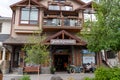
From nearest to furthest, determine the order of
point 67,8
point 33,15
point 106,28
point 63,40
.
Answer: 1. point 106,28
2. point 63,40
3. point 33,15
4. point 67,8

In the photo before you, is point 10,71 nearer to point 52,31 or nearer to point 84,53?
point 52,31

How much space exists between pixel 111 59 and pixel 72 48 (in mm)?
7015

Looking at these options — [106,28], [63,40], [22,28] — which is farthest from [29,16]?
[106,28]

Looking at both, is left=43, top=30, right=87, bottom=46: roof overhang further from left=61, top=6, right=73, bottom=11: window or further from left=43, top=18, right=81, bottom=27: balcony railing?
left=61, top=6, right=73, bottom=11: window

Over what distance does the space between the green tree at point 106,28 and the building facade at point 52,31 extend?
8072 mm

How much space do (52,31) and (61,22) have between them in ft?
6.43

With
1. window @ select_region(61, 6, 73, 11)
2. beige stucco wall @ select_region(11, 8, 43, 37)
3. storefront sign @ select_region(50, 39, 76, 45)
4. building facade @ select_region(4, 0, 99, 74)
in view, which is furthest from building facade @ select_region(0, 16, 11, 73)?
window @ select_region(61, 6, 73, 11)

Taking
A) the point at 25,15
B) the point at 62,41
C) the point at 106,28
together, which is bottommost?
the point at 62,41

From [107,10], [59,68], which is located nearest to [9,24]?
[59,68]

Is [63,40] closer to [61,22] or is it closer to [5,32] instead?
[61,22]

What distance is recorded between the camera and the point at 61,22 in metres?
25.3

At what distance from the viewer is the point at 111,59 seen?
29.1 meters

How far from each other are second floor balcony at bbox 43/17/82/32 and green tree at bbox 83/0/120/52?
943cm

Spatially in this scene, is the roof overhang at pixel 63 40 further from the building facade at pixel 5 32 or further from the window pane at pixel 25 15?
the building facade at pixel 5 32
